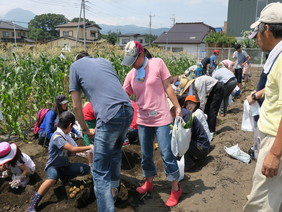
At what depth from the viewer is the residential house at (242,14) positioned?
79.2 ft

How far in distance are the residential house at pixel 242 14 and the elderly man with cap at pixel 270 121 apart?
83.8 feet

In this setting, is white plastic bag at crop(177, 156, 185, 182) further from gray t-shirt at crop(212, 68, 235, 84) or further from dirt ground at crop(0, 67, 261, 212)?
gray t-shirt at crop(212, 68, 235, 84)

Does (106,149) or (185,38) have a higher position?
(185,38)

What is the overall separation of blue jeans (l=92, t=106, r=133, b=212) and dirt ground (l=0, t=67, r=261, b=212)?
66cm

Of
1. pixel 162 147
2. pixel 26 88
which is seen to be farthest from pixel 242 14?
pixel 162 147

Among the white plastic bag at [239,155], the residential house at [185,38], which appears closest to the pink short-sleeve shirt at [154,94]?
the white plastic bag at [239,155]

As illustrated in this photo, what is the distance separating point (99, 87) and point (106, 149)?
1.86ft

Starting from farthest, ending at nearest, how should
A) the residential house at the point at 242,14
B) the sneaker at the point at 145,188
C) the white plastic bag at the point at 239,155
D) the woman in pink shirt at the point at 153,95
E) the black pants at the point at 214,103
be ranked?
1. the residential house at the point at 242,14
2. the black pants at the point at 214,103
3. the white plastic bag at the point at 239,155
4. the sneaker at the point at 145,188
5. the woman in pink shirt at the point at 153,95

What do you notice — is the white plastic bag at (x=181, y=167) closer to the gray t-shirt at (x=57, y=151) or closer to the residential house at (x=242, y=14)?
the gray t-shirt at (x=57, y=151)

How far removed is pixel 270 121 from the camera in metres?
1.80

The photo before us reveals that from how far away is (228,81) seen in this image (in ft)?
20.0

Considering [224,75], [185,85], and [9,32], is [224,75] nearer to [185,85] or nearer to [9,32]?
[185,85]

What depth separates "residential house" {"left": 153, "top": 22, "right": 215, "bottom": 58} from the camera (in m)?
34.7

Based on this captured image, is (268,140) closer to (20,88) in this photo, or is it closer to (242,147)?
(242,147)
